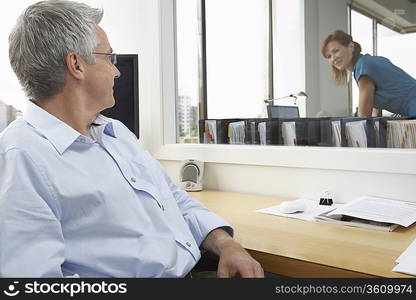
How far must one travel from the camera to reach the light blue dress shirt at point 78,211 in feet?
2.80

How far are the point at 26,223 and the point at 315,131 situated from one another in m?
1.42

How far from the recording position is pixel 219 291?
3.09 ft

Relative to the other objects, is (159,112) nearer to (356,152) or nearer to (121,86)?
(121,86)

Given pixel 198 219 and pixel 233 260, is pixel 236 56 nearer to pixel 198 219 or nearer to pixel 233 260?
pixel 198 219

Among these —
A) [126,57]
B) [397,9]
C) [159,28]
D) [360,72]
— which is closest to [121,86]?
[126,57]

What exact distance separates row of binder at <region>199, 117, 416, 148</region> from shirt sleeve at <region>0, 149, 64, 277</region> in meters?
1.31

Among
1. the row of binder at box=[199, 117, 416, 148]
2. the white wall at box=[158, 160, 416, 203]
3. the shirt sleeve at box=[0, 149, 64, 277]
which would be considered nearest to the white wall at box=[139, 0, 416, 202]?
the white wall at box=[158, 160, 416, 203]

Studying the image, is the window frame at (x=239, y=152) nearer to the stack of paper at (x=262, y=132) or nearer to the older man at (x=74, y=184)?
the stack of paper at (x=262, y=132)

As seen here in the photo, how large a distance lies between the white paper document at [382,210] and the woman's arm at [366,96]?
441 mm

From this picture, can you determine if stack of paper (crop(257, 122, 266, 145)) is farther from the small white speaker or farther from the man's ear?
the man's ear

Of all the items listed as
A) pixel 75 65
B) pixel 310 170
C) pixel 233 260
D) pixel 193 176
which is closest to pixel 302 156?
pixel 310 170

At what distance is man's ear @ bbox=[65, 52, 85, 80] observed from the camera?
3.52ft

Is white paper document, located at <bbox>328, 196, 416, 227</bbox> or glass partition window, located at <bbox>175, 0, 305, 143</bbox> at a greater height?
glass partition window, located at <bbox>175, 0, 305, 143</bbox>

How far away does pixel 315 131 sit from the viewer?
1.93 metres
